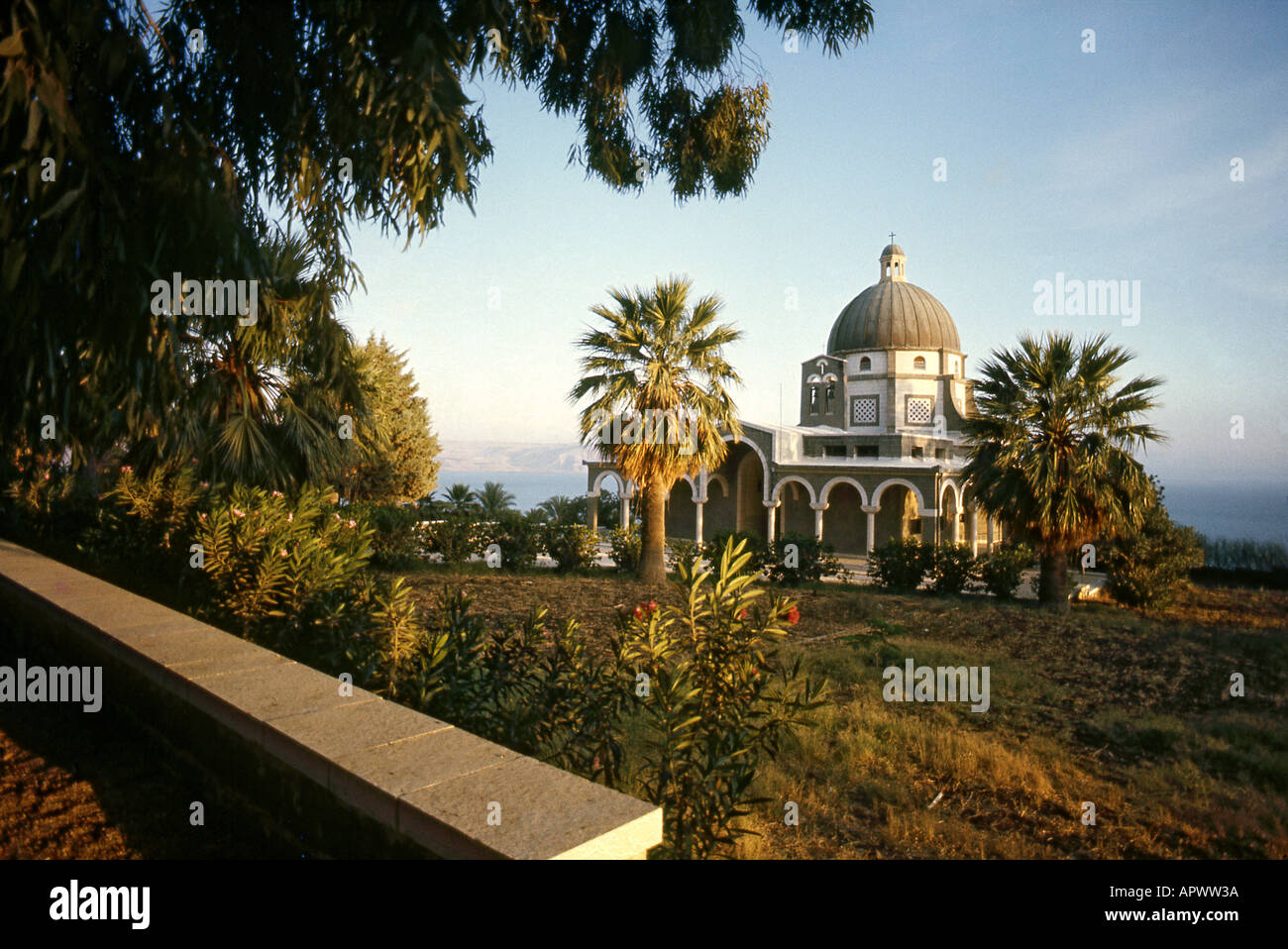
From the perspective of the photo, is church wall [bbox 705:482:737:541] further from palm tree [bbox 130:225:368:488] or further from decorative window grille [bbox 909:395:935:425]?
palm tree [bbox 130:225:368:488]

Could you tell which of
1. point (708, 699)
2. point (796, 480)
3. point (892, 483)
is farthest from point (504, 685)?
point (796, 480)

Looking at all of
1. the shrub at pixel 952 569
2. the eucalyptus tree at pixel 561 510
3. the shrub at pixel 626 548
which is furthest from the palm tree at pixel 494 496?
the shrub at pixel 952 569

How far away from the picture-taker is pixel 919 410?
110ft

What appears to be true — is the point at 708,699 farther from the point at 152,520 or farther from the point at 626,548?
the point at 626,548

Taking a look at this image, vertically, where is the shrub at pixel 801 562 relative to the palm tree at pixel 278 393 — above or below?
below

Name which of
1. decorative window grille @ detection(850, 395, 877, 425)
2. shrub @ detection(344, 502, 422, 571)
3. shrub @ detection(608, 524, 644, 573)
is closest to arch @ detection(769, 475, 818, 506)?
decorative window grille @ detection(850, 395, 877, 425)

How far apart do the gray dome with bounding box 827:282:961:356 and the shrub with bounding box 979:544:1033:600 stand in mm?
18529

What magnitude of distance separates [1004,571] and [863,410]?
18.5 meters

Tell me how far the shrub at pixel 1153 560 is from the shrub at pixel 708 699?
1584 cm

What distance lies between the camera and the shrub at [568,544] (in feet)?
59.7

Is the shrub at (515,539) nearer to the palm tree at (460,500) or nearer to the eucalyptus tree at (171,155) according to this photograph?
the palm tree at (460,500)

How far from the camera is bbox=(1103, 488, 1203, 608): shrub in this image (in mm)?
16312
